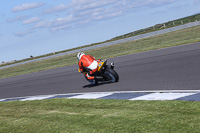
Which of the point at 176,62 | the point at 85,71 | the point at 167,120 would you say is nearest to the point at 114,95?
the point at 85,71

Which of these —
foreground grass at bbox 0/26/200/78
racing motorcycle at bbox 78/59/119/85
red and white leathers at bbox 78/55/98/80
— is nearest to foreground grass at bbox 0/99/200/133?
racing motorcycle at bbox 78/59/119/85

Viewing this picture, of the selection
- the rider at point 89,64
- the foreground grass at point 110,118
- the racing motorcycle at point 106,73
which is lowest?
the foreground grass at point 110,118

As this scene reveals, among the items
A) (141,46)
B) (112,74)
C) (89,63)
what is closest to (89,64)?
(89,63)

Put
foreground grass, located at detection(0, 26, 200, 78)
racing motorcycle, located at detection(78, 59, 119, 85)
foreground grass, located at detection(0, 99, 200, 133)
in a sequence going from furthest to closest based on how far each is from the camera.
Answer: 1. foreground grass, located at detection(0, 26, 200, 78)
2. racing motorcycle, located at detection(78, 59, 119, 85)
3. foreground grass, located at detection(0, 99, 200, 133)

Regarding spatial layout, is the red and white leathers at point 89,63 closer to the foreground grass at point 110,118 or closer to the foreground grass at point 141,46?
the foreground grass at point 110,118

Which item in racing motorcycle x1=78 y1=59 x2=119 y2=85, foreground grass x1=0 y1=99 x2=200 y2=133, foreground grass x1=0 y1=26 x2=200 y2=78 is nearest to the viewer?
foreground grass x1=0 y1=99 x2=200 y2=133

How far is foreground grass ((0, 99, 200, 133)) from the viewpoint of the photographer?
5.97 meters

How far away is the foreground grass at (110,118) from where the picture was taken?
597 centimetres

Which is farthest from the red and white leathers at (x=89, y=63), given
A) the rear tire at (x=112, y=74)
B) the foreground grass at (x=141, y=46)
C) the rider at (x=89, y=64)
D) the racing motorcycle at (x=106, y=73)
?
the foreground grass at (x=141, y=46)

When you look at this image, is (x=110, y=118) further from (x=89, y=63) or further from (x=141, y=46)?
(x=141, y=46)

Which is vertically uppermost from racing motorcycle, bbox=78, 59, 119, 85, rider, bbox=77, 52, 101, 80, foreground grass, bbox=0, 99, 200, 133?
rider, bbox=77, 52, 101, 80

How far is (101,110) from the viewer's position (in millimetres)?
8039

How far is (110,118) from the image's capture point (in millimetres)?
6977

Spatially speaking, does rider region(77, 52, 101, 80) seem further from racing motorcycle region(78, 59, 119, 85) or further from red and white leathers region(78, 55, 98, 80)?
racing motorcycle region(78, 59, 119, 85)
